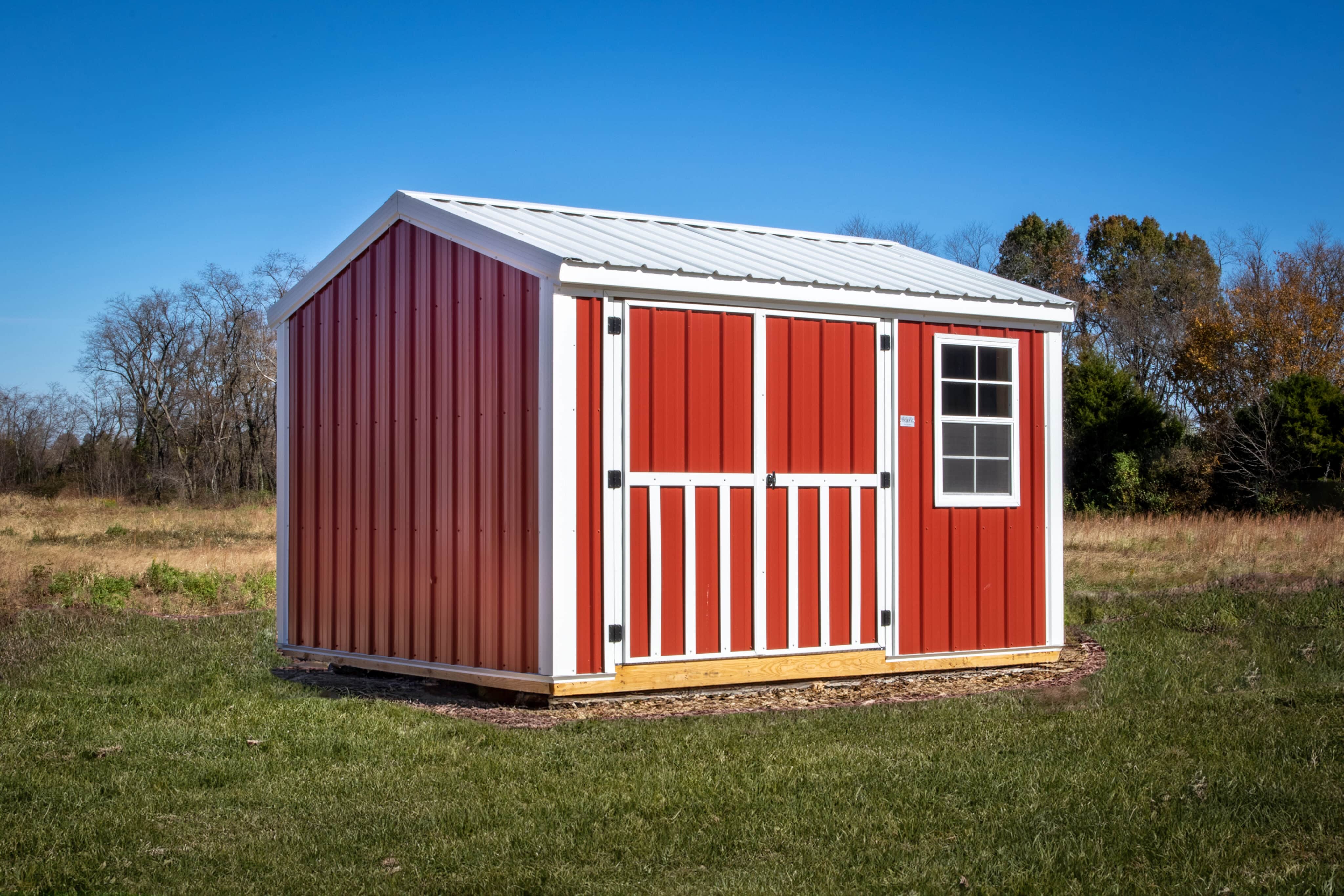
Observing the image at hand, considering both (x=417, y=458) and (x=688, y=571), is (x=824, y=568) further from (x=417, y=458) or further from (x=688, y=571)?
(x=417, y=458)

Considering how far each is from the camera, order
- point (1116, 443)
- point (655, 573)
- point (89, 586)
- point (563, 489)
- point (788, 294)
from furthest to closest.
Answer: point (1116, 443), point (89, 586), point (788, 294), point (655, 573), point (563, 489)

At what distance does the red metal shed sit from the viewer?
25.8ft

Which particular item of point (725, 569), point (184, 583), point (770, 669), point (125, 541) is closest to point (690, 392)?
point (725, 569)

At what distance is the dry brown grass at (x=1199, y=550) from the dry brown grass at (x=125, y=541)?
11.2 metres

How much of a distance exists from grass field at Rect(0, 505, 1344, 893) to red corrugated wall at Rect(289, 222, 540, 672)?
0.90 meters

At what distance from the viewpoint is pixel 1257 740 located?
638 cm

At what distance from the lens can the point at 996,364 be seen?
948 centimetres

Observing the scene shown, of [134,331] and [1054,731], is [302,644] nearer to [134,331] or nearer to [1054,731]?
[1054,731]

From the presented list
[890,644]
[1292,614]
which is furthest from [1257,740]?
[1292,614]

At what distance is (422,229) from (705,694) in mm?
3880

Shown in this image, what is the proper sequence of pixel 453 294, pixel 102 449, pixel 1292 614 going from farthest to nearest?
pixel 102 449, pixel 1292 614, pixel 453 294

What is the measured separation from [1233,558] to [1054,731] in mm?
11604

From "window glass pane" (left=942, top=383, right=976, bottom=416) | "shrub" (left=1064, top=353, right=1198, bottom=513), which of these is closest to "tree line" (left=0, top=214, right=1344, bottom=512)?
"shrub" (left=1064, top=353, right=1198, bottom=513)

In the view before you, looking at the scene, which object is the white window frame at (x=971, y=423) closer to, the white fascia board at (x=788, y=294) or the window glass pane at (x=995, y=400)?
the window glass pane at (x=995, y=400)
